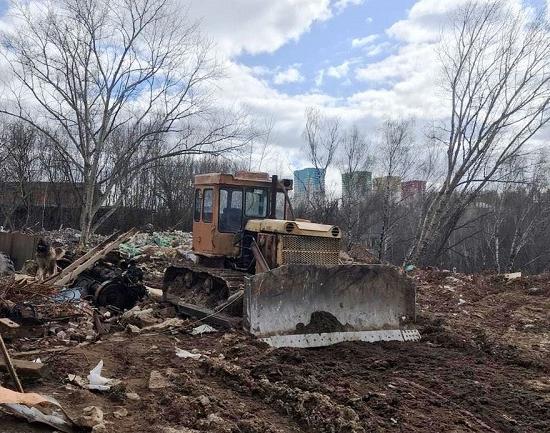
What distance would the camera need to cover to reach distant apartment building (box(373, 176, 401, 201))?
32.1m

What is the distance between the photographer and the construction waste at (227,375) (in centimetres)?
409

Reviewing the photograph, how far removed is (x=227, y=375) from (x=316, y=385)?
891 mm

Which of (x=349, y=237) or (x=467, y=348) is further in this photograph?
(x=349, y=237)

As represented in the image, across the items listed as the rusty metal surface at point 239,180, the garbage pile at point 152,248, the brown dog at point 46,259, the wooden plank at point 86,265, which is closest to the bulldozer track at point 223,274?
the rusty metal surface at point 239,180

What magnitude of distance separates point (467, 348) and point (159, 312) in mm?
4608

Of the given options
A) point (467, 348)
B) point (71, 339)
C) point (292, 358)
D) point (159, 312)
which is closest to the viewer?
point (292, 358)

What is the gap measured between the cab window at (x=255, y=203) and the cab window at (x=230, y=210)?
0.10m

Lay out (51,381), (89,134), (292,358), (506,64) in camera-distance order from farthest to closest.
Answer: (506,64), (89,134), (292,358), (51,381)

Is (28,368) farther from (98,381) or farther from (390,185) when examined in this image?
(390,185)

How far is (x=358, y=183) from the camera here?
3344cm

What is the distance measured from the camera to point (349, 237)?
30.1 m

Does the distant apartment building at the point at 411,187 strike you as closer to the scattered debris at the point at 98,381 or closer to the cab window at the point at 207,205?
the cab window at the point at 207,205

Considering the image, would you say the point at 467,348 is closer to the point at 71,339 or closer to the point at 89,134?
the point at 71,339

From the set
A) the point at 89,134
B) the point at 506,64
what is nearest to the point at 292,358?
the point at 89,134
